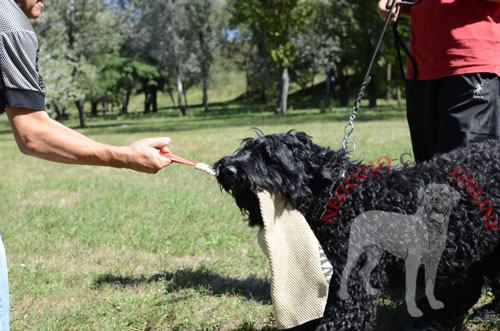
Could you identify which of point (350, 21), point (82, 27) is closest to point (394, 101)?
point (350, 21)

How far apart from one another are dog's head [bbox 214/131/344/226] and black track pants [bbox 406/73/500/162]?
114 centimetres

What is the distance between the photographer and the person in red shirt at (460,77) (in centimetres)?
321

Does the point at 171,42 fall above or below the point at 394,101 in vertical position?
above

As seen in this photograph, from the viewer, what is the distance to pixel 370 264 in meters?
2.63

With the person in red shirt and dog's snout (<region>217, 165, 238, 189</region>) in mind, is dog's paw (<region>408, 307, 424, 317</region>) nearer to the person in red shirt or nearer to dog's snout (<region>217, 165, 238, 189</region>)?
the person in red shirt

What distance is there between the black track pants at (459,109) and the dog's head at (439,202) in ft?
2.32

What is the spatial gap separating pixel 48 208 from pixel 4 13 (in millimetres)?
5520

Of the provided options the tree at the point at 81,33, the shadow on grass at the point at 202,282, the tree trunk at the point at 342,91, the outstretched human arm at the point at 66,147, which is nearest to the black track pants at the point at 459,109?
the shadow on grass at the point at 202,282

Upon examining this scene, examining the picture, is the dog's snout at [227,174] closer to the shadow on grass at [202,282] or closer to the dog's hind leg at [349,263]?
the dog's hind leg at [349,263]

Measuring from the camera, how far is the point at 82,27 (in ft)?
91.4

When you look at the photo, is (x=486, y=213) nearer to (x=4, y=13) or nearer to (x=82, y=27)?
(x=4, y=13)

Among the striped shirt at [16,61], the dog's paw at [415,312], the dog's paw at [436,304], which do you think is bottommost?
the dog's paw at [415,312]

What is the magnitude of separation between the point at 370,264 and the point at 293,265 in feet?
1.49

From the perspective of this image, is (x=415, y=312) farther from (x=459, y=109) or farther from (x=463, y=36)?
(x=463, y=36)
